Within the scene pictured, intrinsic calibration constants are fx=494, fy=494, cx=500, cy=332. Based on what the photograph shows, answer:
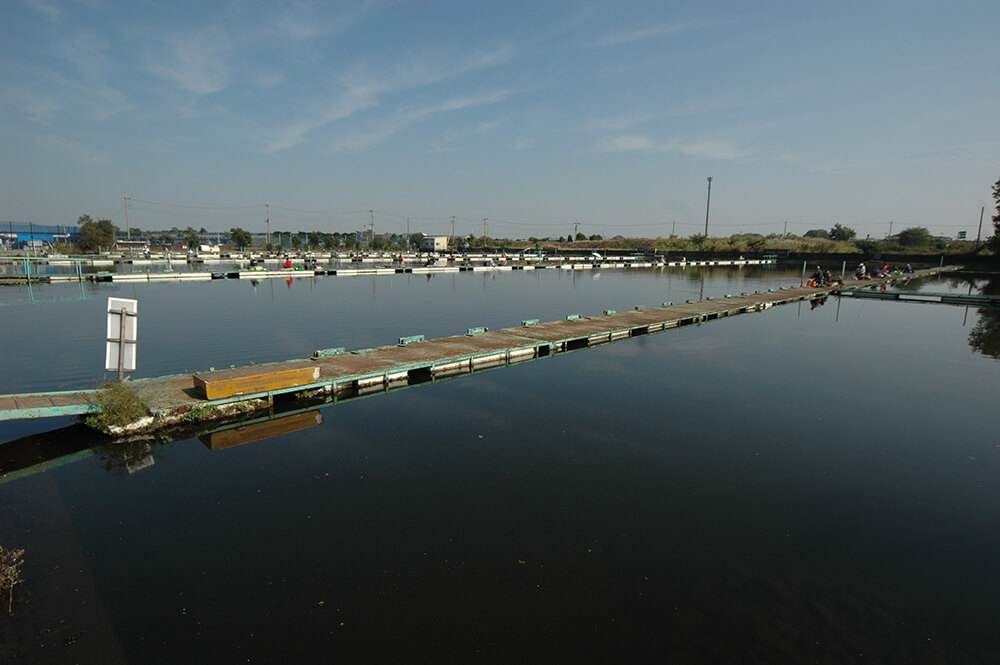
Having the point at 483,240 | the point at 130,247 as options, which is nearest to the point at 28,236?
the point at 130,247

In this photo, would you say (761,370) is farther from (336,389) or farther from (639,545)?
(336,389)

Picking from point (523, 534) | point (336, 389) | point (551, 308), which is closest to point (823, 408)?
point (523, 534)

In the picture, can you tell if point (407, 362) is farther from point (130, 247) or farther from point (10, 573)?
point (130, 247)

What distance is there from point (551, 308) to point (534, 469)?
2747 centimetres

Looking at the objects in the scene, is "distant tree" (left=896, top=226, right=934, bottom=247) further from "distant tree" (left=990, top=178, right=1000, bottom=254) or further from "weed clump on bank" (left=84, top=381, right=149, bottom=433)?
"weed clump on bank" (left=84, top=381, right=149, bottom=433)

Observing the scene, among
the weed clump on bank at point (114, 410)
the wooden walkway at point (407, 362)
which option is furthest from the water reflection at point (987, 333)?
the weed clump on bank at point (114, 410)

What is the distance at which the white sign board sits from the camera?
13453 mm

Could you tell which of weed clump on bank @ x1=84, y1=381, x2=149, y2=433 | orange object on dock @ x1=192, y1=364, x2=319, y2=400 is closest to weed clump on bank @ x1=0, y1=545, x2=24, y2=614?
weed clump on bank @ x1=84, y1=381, x2=149, y2=433

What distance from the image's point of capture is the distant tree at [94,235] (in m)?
101

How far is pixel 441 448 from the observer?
43.0 feet

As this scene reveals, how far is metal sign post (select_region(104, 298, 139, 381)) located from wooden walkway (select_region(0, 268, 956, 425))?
1073 mm

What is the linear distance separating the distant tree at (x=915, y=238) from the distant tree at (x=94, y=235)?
672ft

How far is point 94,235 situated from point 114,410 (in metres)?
120

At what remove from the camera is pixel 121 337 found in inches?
547
